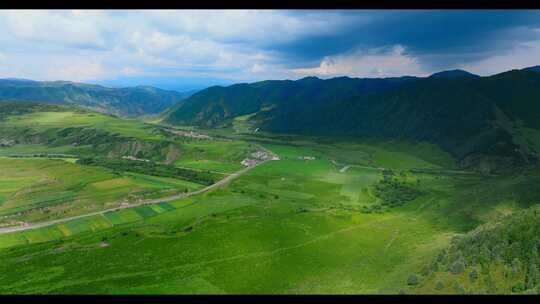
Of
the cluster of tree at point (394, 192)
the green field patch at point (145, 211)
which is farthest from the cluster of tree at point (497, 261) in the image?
the green field patch at point (145, 211)

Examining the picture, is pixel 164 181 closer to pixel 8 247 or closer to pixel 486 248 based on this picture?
pixel 8 247

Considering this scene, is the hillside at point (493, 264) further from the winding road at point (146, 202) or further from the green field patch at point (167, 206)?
the winding road at point (146, 202)

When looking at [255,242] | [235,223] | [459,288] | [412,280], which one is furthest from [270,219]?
[459,288]

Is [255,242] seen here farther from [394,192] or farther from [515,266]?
[394,192]
